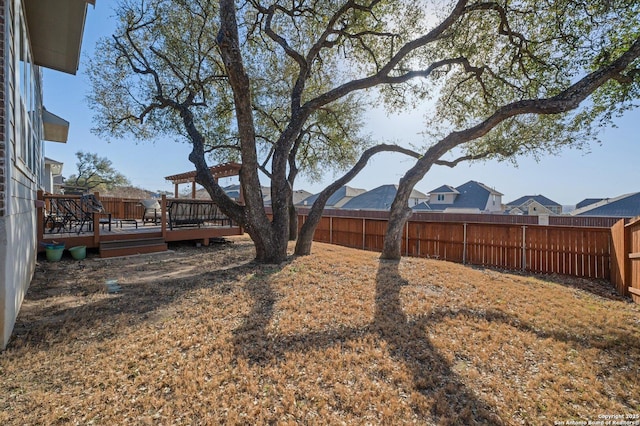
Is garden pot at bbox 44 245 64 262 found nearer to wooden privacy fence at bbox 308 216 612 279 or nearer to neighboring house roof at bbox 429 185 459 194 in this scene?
wooden privacy fence at bbox 308 216 612 279

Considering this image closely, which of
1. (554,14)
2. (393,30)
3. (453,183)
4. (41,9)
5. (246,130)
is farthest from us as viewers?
(453,183)

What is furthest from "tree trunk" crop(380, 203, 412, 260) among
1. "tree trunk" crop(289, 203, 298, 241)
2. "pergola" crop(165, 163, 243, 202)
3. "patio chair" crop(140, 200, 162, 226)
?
"patio chair" crop(140, 200, 162, 226)

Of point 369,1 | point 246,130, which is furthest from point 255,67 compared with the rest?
point 246,130

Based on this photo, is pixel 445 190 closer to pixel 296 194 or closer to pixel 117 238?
pixel 296 194

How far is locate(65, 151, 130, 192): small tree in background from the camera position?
102 ft

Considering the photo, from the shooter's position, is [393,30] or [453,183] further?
[453,183]

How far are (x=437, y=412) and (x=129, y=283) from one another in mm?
5420

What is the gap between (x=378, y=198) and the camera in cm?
3095

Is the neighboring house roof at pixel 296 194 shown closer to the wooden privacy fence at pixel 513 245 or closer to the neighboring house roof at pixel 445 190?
the neighboring house roof at pixel 445 190

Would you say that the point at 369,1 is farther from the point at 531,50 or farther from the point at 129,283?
the point at 129,283

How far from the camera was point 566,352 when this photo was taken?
3031mm

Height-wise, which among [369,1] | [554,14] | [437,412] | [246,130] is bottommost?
[437,412]

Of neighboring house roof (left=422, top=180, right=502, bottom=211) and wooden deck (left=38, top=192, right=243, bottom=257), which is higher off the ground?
neighboring house roof (left=422, top=180, right=502, bottom=211)

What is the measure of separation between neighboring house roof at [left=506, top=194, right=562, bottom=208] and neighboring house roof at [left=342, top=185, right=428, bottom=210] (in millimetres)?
12272
